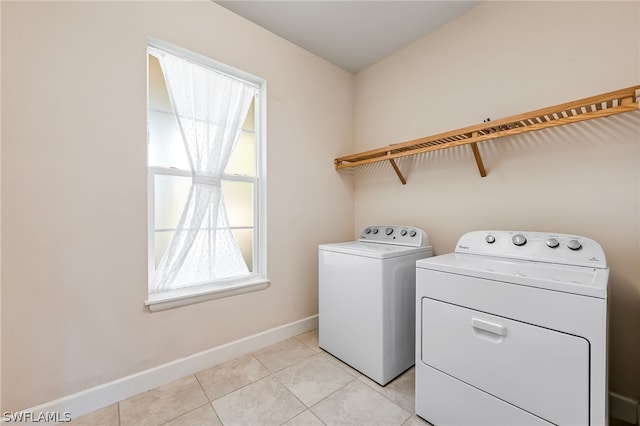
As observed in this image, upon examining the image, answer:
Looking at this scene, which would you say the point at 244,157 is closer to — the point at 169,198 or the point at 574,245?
the point at 169,198

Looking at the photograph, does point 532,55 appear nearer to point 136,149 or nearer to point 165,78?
point 165,78

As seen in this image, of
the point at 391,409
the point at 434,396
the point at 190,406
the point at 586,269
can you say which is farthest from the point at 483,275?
the point at 190,406

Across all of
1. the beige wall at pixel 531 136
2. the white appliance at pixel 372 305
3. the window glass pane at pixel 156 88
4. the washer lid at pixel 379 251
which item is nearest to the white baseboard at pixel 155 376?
the white appliance at pixel 372 305

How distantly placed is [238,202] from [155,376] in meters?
1.24

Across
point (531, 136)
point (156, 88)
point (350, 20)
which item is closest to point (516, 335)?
point (531, 136)

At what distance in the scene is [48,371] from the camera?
131 cm

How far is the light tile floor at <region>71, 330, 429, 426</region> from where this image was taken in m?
1.35

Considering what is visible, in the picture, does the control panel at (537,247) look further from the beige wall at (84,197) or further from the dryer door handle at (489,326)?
the beige wall at (84,197)

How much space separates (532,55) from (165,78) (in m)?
2.35

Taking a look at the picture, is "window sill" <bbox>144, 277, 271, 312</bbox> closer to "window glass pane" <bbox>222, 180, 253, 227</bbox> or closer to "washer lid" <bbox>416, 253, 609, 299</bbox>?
"window glass pane" <bbox>222, 180, 253, 227</bbox>

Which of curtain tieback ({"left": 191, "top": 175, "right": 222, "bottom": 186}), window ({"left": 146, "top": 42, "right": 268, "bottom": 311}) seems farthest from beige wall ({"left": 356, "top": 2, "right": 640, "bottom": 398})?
curtain tieback ({"left": 191, "top": 175, "right": 222, "bottom": 186})

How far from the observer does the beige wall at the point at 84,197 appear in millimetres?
1245

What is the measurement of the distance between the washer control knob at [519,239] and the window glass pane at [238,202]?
Answer: 71.1 inches

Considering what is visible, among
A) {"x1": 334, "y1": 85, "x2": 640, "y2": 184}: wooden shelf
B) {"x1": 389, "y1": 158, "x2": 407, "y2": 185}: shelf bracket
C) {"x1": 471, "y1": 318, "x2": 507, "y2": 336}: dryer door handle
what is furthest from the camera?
{"x1": 389, "y1": 158, "x2": 407, "y2": 185}: shelf bracket
